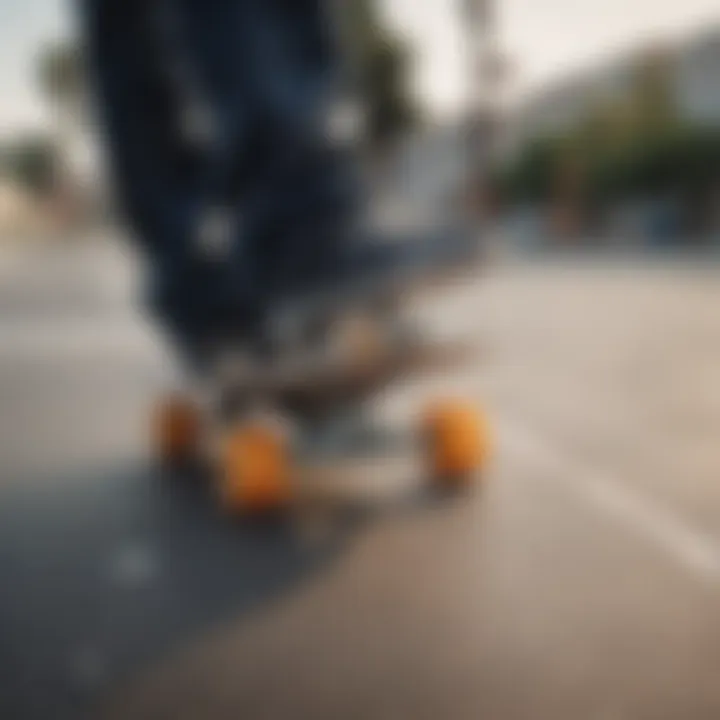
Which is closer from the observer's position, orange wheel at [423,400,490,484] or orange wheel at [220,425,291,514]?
orange wheel at [220,425,291,514]

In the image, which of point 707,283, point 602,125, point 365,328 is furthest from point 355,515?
point 602,125

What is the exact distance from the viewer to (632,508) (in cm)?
254

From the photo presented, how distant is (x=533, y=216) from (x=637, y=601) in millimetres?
12833

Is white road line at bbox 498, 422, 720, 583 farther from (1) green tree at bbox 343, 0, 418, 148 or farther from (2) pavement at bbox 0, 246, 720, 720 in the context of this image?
(1) green tree at bbox 343, 0, 418, 148

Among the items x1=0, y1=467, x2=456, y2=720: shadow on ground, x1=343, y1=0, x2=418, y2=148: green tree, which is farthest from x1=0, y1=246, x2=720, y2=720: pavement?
x1=343, y1=0, x2=418, y2=148: green tree

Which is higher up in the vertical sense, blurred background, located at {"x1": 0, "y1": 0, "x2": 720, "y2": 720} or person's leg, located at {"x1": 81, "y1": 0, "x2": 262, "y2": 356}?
person's leg, located at {"x1": 81, "y1": 0, "x2": 262, "y2": 356}

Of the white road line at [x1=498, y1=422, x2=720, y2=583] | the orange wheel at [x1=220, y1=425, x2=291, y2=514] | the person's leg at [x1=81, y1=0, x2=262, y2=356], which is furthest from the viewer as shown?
the person's leg at [x1=81, y1=0, x2=262, y2=356]

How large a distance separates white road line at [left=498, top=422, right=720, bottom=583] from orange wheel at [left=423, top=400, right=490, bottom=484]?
25 centimetres

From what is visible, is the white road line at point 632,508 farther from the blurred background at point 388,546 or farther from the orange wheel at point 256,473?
the orange wheel at point 256,473

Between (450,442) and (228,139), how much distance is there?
932 mm

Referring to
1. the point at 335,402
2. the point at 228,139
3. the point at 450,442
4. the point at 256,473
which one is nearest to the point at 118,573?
the point at 256,473

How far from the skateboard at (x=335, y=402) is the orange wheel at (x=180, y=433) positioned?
0.73ft

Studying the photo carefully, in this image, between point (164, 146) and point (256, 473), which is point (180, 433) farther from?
point (164, 146)

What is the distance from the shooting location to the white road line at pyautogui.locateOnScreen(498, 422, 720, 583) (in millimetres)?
2182
